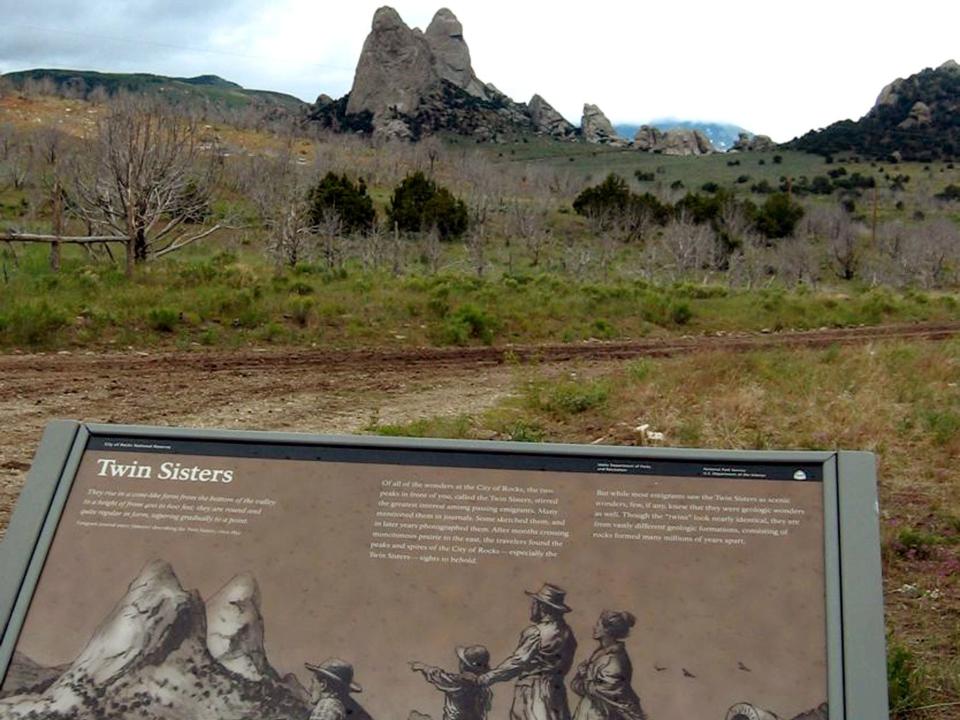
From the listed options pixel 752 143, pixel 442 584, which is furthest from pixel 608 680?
pixel 752 143

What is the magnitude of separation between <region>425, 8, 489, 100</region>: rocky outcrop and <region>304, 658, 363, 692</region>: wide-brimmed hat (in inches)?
Result: 5335

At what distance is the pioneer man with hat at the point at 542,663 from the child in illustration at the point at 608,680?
0.05 meters

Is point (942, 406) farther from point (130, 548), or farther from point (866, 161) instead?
point (866, 161)

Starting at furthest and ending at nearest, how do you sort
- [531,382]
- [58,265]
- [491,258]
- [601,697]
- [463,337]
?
[491,258] → [58,265] → [463,337] → [531,382] → [601,697]

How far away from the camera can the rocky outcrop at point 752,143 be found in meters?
111

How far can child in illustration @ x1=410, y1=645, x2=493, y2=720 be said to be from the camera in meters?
2.65

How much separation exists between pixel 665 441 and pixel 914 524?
6.33 ft

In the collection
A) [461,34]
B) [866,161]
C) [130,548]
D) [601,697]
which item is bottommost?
[601,697]

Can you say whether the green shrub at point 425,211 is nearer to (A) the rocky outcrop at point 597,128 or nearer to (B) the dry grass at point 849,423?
(B) the dry grass at point 849,423

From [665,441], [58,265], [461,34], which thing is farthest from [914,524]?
[461,34]

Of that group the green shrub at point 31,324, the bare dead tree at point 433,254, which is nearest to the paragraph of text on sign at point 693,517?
the green shrub at point 31,324

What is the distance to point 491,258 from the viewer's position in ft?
145

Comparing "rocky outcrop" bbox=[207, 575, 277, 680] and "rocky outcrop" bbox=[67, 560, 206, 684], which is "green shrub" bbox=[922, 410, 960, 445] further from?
"rocky outcrop" bbox=[67, 560, 206, 684]

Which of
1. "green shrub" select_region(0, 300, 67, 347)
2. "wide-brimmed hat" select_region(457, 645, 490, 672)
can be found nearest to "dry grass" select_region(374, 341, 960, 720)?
"wide-brimmed hat" select_region(457, 645, 490, 672)
